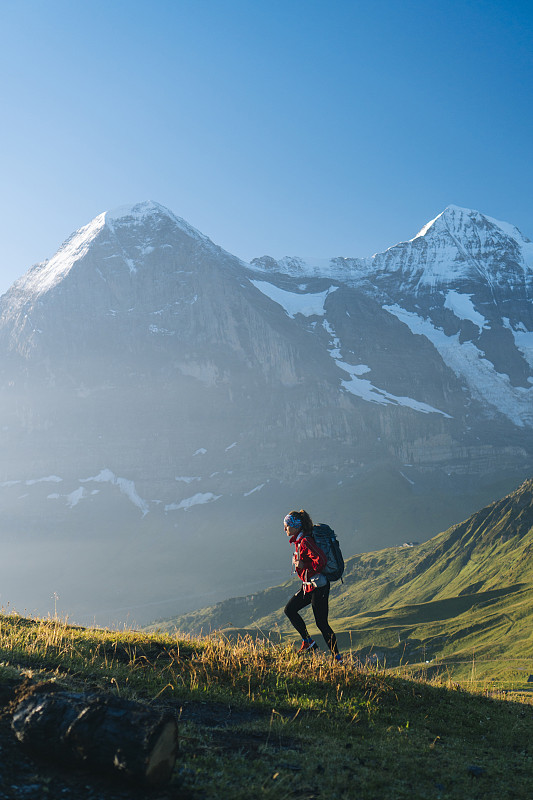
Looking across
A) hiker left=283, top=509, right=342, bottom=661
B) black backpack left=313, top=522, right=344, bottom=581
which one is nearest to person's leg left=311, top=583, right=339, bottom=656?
hiker left=283, top=509, right=342, bottom=661

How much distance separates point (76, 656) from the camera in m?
12.9

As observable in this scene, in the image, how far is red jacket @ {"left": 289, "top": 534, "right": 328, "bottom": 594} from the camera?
14859 millimetres

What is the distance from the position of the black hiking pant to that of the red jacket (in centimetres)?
23

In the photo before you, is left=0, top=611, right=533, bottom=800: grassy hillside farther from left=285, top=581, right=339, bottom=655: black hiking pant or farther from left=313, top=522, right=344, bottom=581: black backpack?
left=313, top=522, right=344, bottom=581: black backpack

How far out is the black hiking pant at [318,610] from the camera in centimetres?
1456

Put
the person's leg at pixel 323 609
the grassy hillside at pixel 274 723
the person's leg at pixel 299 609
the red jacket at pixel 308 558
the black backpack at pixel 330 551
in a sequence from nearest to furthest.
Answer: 1. the grassy hillside at pixel 274 723
2. the person's leg at pixel 323 609
3. the red jacket at pixel 308 558
4. the person's leg at pixel 299 609
5. the black backpack at pixel 330 551

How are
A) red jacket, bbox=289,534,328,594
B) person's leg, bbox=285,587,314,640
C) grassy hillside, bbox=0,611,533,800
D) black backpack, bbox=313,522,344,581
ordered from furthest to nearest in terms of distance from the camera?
black backpack, bbox=313,522,344,581 → person's leg, bbox=285,587,314,640 → red jacket, bbox=289,534,328,594 → grassy hillside, bbox=0,611,533,800

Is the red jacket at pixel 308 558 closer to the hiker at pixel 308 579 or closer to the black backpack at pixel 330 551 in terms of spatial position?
the hiker at pixel 308 579

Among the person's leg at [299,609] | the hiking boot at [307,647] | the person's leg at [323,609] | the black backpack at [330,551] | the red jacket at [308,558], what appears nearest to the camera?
the person's leg at [323,609]

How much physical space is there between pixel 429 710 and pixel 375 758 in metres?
3.80

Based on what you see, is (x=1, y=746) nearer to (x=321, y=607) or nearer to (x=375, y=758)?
(x=375, y=758)

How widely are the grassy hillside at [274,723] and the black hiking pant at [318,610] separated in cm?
57

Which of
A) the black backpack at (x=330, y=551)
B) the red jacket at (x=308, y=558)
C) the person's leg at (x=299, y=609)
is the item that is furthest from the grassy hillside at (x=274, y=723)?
the black backpack at (x=330, y=551)

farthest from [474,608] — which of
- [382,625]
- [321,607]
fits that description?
[321,607]
